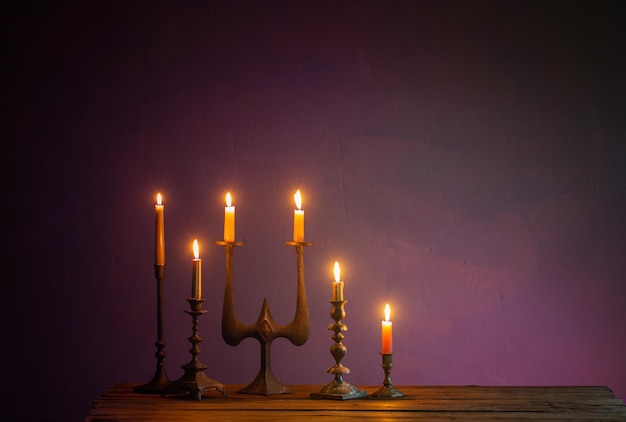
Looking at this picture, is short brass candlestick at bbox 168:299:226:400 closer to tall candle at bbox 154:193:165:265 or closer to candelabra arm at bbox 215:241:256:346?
candelabra arm at bbox 215:241:256:346

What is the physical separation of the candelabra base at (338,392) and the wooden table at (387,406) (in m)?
0.01

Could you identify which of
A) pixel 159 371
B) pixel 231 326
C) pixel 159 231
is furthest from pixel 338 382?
pixel 159 231

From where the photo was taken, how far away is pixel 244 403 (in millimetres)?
1959

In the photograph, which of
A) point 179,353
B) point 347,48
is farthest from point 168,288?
point 347,48

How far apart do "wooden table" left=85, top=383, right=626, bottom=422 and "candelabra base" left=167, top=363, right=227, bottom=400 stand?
2 cm

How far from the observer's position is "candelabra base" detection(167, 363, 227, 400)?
202 cm

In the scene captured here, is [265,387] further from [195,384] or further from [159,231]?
[159,231]

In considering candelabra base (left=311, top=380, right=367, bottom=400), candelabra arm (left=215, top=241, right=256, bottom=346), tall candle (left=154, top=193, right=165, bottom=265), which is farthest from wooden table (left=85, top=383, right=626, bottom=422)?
tall candle (left=154, top=193, right=165, bottom=265)

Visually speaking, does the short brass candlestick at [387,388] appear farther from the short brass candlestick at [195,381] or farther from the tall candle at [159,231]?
the tall candle at [159,231]

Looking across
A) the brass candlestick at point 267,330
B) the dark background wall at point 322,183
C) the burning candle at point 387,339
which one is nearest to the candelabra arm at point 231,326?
A: the brass candlestick at point 267,330

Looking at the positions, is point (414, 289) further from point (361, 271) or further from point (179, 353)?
point (179, 353)

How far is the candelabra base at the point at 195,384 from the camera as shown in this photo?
202 cm

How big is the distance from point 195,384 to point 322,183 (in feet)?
2.39

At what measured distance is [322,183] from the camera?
2.51m
